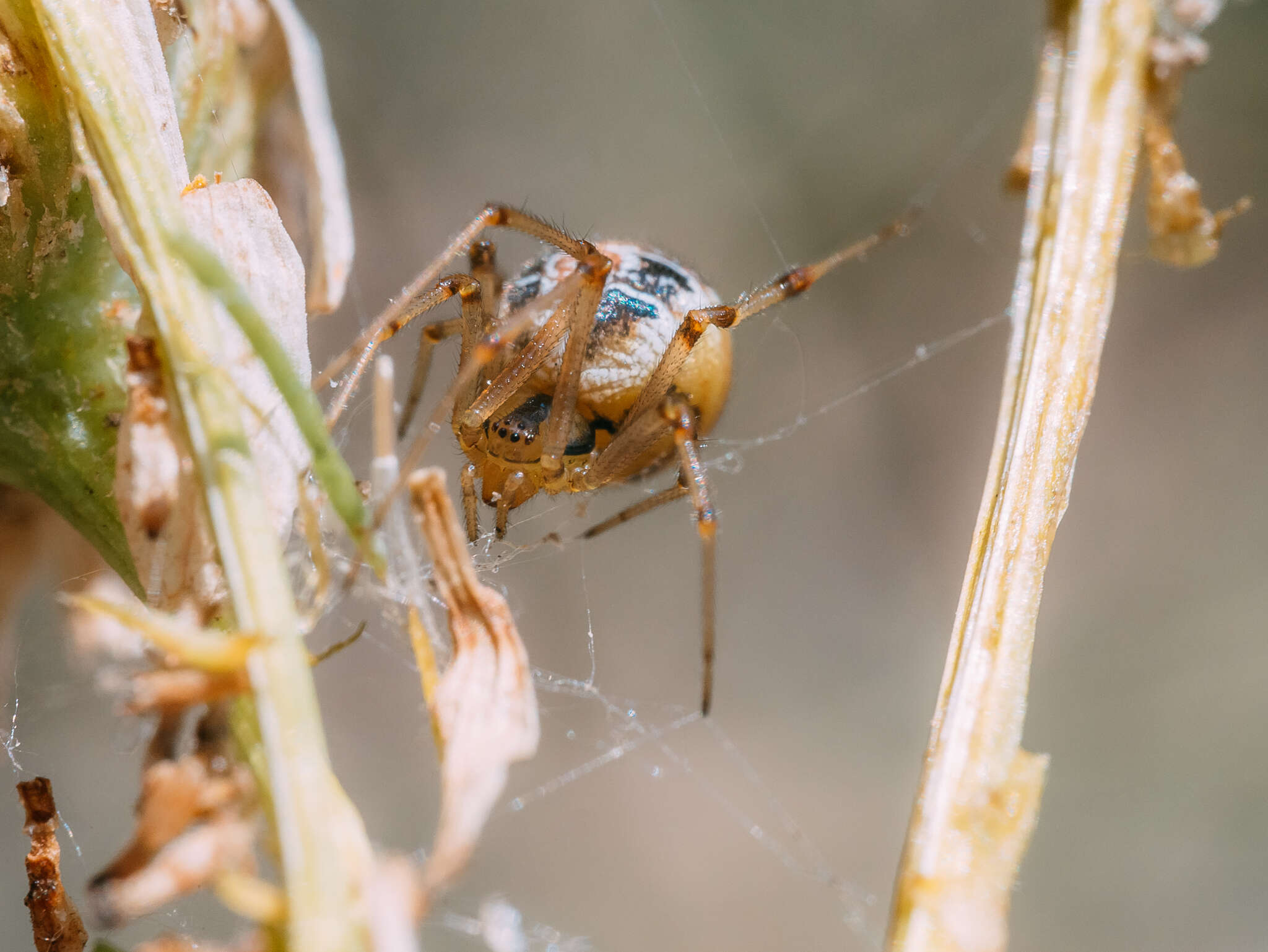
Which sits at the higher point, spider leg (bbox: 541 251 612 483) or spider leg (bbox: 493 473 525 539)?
spider leg (bbox: 541 251 612 483)

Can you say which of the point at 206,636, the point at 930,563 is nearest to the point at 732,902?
the point at 930,563

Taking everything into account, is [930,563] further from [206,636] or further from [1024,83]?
[206,636]

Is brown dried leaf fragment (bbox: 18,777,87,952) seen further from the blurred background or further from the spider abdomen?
the blurred background

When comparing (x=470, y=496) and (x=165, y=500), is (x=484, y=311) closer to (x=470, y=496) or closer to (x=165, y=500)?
(x=470, y=496)

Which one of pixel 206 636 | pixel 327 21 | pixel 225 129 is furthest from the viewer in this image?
pixel 327 21

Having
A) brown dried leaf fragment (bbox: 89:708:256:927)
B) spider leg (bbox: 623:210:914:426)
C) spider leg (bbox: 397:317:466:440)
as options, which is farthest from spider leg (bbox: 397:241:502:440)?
brown dried leaf fragment (bbox: 89:708:256:927)

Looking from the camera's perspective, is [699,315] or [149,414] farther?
[699,315]

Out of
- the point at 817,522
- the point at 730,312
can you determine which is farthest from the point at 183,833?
the point at 817,522
